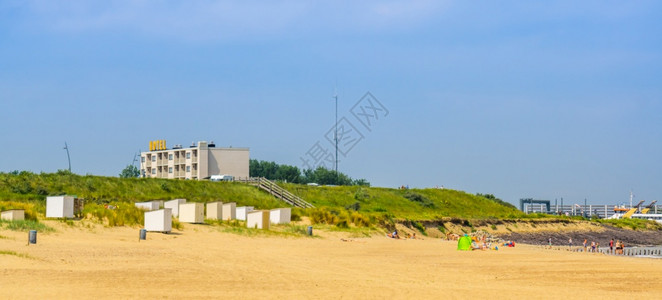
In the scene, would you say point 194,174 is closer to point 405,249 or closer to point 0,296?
point 405,249

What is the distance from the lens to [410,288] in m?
15.2

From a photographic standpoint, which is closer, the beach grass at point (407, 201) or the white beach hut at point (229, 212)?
the white beach hut at point (229, 212)

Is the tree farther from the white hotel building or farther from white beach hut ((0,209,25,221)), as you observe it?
white beach hut ((0,209,25,221))

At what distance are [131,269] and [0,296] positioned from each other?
4.50m

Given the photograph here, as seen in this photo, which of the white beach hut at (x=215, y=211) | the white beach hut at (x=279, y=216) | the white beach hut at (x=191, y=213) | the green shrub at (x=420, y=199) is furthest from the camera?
the green shrub at (x=420, y=199)

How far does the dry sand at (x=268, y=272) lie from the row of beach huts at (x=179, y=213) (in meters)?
0.77

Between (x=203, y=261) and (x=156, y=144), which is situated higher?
(x=156, y=144)

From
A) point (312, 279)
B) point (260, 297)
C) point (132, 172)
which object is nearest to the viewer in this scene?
point (260, 297)

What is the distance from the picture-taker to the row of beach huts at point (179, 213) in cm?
2583

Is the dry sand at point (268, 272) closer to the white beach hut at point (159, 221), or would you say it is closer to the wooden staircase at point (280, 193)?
the white beach hut at point (159, 221)

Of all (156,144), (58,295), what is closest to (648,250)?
(58,295)

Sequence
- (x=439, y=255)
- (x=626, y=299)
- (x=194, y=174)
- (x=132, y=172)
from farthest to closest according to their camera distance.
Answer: (x=132, y=172)
(x=194, y=174)
(x=439, y=255)
(x=626, y=299)

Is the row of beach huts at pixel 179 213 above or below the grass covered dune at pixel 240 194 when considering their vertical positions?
below

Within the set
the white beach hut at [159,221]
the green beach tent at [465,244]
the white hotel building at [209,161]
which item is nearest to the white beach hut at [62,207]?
the white beach hut at [159,221]
